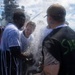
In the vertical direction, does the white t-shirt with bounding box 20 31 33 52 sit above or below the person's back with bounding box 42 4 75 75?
below

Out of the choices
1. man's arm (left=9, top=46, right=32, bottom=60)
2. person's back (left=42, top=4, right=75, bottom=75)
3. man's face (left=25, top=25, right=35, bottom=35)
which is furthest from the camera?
man's face (left=25, top=25, right=35, bottom=35)

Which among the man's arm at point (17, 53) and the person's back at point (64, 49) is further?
the man's arm at point (17, 53)

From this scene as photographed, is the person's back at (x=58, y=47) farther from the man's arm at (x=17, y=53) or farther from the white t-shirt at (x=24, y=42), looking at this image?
the white t-shirt at (x=24, y=42)

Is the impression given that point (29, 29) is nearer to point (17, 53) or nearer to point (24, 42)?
point (24, 42)

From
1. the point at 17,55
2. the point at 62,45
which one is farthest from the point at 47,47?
the point at 17,55

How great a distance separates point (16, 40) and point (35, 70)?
1.75 feet

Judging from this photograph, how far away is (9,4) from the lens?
41969mm

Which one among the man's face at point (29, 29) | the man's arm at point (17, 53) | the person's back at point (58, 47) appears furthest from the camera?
the man's face at point (29, 29)

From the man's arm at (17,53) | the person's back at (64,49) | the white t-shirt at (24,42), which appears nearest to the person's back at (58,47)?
the person's back at (64,49)

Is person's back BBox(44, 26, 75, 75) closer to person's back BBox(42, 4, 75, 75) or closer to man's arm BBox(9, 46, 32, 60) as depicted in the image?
person's back BBox(42, 4, 75, 75)

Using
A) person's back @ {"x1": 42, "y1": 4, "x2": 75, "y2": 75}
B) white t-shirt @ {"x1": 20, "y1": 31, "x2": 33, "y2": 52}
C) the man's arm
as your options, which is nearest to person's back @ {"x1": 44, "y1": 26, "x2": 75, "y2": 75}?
person's back @ {"x1": 42, "y1": 4, "x2": 75, "y2": 75}

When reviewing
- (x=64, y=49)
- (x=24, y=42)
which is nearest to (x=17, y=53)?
(x=24, y=42)

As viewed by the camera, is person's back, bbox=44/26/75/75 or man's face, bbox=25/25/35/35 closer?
person's back, bbox=44/26/75/75

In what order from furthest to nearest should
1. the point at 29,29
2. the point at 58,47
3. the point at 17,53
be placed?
the point at 29,29 → the point at 17,53 → the point at 58,47
